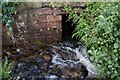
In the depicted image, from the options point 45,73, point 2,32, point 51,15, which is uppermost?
point 51,15

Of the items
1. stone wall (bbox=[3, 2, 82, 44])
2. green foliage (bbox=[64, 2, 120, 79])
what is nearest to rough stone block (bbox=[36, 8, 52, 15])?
stone wall (bbox=[3, 2, 82, 44])

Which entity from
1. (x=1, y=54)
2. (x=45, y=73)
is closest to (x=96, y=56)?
(x=45, y=73)

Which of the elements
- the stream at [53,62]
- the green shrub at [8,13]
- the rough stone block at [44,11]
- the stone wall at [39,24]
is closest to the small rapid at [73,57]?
the stream at [53,62]

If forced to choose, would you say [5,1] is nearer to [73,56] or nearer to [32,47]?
[32,47]

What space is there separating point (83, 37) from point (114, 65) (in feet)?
2.63

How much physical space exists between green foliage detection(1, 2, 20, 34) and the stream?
1.14 ft

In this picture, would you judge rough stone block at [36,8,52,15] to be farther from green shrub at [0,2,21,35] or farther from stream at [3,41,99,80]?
stream at [3,41,99,80]

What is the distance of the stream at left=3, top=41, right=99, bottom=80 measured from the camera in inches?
143

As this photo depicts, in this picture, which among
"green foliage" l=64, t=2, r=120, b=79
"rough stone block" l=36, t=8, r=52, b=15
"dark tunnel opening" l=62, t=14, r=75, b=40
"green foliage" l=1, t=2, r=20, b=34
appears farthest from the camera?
"dark tunnel opening" l=62, t=14, r=75, b=40

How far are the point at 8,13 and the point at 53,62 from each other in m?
1.00

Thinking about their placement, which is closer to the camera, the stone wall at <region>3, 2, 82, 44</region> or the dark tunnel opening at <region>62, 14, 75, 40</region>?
the stone wall at <region>3, 2, 82, 44</region>

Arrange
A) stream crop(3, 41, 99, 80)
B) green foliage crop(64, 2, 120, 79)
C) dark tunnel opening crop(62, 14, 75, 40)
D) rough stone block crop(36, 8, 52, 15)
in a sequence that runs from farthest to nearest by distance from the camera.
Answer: dark tunnel opening crop(62, 14, 75, 40), rough stone block crop(36, 8, 52, 15), stream crop(3, 41, 99, 80), green foliage crop(64, 2, 120, 79)

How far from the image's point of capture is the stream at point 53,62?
3.62 meters

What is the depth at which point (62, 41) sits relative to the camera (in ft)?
15.0
